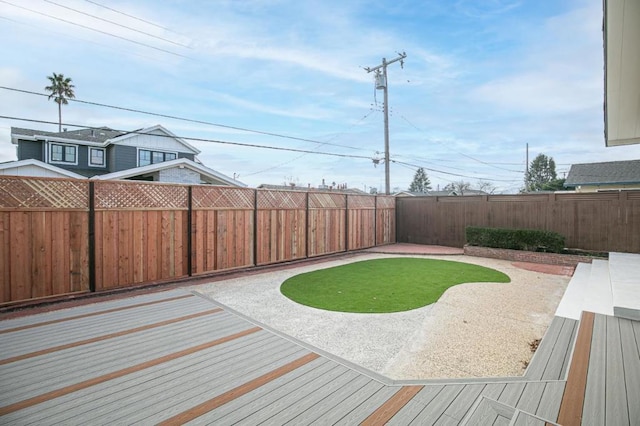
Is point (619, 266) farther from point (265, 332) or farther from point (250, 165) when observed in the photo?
point (250, 165)

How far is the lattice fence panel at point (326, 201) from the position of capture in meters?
9.58

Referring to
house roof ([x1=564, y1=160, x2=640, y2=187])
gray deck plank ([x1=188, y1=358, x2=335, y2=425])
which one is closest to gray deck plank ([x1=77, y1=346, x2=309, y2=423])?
gray deck plank ([x1=188, y1=358, x2=335, y2=425])

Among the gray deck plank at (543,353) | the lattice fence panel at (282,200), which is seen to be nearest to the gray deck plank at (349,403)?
the gray deck plank at (543,353)

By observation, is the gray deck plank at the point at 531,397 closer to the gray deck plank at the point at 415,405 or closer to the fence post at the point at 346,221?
the gray deck plank at the point at 415,405

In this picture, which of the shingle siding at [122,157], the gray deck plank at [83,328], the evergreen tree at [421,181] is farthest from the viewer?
the evergreen tree at [421,181]

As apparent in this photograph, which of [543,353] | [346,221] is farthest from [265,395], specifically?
[346,221]

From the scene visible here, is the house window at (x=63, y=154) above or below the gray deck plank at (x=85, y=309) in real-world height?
above

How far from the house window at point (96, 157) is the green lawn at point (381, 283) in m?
15.3

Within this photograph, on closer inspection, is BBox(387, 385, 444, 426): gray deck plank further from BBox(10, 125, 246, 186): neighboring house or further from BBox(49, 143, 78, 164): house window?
BBox(49, 143, 78, 164): house window

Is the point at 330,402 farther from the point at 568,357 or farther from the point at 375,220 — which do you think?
the point at 375,220

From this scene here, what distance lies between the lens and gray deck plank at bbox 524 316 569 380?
263 centimetres

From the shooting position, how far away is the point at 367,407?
7.41 ft

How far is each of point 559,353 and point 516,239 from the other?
26.1 ft

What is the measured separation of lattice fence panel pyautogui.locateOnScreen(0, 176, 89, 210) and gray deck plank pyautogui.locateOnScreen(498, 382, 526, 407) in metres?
6.56
